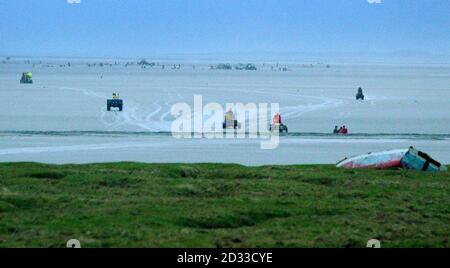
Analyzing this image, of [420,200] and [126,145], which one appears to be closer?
[420,200]

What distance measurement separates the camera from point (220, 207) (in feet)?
51.1

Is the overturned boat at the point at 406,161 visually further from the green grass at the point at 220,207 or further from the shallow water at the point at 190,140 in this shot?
the shallow water at the point at 190,140

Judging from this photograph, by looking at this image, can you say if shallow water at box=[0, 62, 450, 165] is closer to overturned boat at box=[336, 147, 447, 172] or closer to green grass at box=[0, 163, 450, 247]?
overturned boat at box=[336, 147, 447, 172]

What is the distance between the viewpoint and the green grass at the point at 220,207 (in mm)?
13031

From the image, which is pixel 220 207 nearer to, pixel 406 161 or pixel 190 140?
pixel 406 161

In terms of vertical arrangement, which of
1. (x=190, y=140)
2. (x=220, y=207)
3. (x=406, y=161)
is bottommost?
(x=190, y=140)

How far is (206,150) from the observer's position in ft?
114

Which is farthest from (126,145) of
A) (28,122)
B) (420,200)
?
(420,200)

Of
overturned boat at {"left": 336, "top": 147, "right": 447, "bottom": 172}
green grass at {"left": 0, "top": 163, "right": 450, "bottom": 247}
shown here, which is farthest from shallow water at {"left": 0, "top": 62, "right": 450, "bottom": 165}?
green grass at {"left": 0, "top": 163, "right": 450, "bottom": 247}

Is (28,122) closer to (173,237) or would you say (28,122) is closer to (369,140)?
(369,140)

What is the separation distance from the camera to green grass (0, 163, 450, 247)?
42.8 feet

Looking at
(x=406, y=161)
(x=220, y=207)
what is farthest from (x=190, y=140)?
(x=220, y=207)

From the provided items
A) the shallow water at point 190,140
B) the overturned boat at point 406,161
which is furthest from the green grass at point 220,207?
the shallow water at point 190,140

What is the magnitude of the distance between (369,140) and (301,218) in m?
26.5
